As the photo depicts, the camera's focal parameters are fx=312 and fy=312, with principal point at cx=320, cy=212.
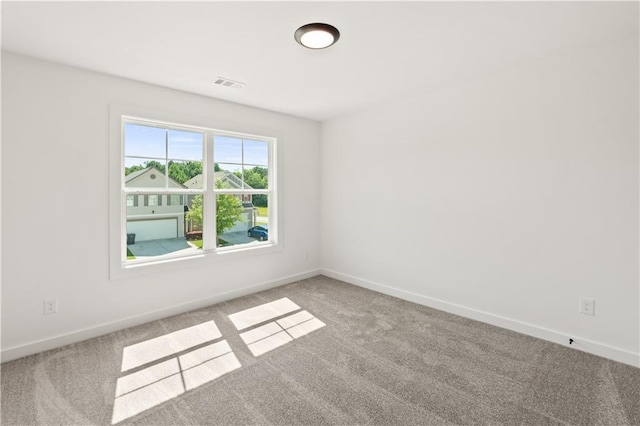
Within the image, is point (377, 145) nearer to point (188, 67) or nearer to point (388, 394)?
point (188, 67)

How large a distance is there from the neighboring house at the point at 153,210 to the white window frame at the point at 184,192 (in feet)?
0.23

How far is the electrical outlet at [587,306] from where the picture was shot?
2.55 metres

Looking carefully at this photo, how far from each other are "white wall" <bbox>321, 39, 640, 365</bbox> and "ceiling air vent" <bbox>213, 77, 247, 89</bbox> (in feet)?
5.70

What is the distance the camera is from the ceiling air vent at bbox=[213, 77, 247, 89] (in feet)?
10.1

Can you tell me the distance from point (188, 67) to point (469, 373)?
11.1 ft

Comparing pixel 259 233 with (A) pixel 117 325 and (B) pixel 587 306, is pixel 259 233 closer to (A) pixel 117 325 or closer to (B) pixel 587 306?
(A) pixel 117 325

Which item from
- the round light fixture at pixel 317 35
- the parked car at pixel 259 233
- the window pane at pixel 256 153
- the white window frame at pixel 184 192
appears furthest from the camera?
the parked car at pixel 259 233

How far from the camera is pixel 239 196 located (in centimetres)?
412

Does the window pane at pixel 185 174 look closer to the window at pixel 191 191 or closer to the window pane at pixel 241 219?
the window at pixel 191 191

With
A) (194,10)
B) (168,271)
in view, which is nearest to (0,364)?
(168,271)

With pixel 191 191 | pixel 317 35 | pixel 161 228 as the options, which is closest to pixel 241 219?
pixel 191 191

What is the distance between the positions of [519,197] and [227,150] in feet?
10.7

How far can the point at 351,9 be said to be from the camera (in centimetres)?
195

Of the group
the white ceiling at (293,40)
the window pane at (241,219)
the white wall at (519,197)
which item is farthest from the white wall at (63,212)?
the white wall at (519,197)
